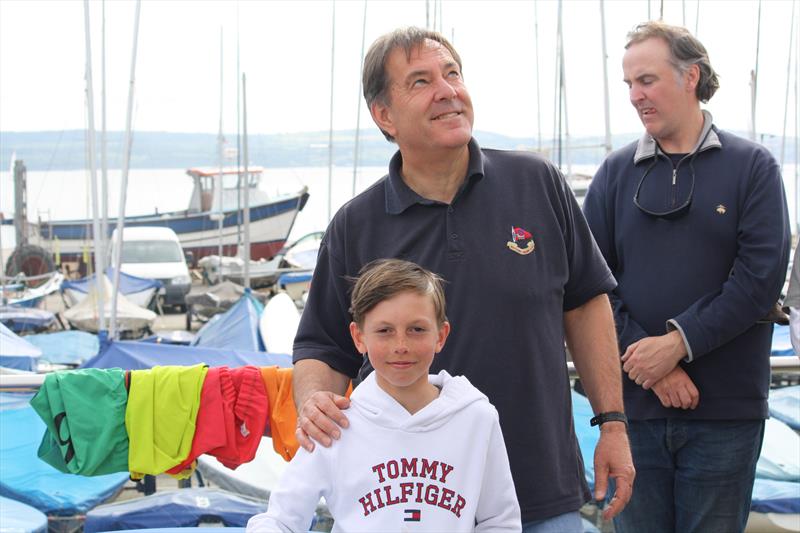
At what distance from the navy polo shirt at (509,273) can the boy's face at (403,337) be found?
0.69 ft

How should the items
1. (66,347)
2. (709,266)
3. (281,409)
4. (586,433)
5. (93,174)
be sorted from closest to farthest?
(709,266) < (281,409) < (586,433) < (93,174) < (66,347)

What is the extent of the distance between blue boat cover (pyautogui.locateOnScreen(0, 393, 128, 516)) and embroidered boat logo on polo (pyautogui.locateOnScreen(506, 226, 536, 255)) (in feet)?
13.0

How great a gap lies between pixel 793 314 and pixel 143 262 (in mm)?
21870

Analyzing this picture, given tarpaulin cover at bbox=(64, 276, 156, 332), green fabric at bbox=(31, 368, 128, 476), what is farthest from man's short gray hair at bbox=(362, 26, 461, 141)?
tarpaulin cover at bbox=(64, 276, 156, 332)

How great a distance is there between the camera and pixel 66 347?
1397 cm

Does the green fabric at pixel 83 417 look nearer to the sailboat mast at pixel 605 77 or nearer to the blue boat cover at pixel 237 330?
the blue boat cover at pixel 237 330

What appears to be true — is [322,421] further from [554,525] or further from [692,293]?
[692,293]

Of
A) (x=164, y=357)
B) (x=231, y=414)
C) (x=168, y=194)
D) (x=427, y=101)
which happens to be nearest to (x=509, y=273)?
(x=427, y=101)

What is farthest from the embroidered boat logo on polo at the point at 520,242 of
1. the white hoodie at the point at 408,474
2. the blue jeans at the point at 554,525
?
the blue jeans at the point at 554,525

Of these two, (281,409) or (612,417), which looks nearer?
(612,417)

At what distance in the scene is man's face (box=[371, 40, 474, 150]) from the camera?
2244 millimetres

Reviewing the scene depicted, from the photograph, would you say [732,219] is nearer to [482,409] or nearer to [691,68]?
[691,68]

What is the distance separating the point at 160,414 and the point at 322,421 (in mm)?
1450

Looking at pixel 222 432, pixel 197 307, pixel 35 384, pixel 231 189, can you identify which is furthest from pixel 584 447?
pixel 231 189
